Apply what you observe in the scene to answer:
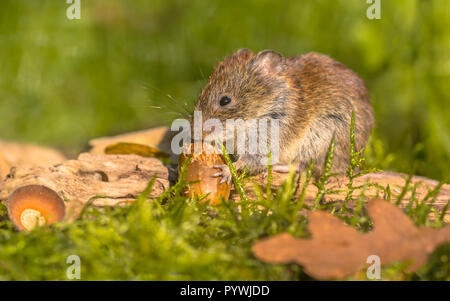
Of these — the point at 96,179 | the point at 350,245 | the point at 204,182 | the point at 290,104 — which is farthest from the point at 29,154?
the point at 350,245

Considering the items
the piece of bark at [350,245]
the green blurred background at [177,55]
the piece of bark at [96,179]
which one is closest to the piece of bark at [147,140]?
the piece of bark at [96,179]

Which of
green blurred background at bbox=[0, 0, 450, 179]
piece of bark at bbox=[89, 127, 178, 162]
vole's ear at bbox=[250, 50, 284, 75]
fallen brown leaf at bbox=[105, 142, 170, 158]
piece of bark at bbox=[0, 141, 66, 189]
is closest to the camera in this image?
vole's ear at bbox=[250, 50, 284, 75]

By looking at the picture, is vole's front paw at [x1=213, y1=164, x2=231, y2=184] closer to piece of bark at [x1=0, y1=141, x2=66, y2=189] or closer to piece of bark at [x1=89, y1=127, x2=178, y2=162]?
piece of bark at [x1=89, y1=127, x2=178, y2=162]

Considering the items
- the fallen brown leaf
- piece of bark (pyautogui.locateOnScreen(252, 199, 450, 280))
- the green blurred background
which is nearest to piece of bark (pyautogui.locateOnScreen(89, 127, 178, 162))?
the fallen brown leaf

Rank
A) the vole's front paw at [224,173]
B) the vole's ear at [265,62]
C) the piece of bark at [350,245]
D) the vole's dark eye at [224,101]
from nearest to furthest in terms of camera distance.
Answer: the piece of bark at [350,245] < the vole's front paw at [224,173] < the vole's dark eye at [224,101] < the vole's ear at [265,62]

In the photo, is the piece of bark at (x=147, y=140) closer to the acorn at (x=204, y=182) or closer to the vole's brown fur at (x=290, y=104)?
the vole's brown fur at (x=290, y=104)

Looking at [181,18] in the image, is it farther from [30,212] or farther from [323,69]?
[30,212]
